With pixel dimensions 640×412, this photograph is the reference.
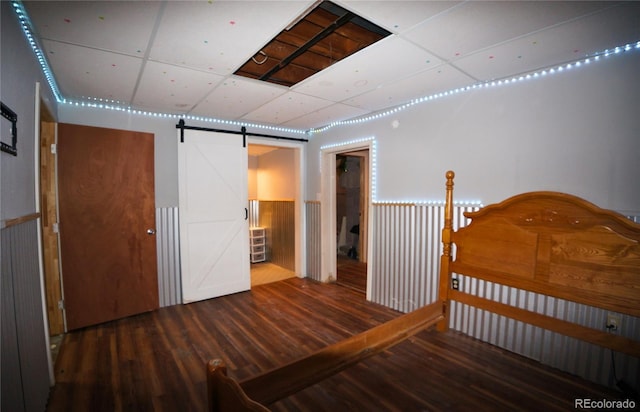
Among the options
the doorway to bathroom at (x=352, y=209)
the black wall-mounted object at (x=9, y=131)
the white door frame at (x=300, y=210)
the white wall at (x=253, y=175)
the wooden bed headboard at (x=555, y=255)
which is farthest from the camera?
the white wall at (x=253, y=175)

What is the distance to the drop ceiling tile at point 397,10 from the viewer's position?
4.70 feet

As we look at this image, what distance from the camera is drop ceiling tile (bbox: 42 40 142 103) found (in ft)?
6.18

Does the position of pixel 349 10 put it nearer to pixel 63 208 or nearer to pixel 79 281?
pixel 63 208

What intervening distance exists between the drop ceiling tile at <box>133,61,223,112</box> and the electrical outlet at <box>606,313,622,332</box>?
3451 millimetres

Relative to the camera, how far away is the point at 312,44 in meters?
1.91

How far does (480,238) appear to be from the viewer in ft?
6.36

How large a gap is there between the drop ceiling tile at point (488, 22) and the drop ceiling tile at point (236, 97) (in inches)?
54.6

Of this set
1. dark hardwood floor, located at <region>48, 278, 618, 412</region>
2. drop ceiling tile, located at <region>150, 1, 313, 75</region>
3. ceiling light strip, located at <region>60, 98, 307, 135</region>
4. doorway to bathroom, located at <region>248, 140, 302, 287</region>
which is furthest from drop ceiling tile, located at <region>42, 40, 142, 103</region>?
dark hardwood floor, located at <region>48, 278, 618, 412</region>

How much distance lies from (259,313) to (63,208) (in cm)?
224

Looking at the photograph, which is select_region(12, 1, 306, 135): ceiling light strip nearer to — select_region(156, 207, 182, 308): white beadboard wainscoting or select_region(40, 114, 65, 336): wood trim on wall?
select_region(40, 114, 65, 336): wood trim on wall

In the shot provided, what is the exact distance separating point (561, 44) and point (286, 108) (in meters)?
2.45

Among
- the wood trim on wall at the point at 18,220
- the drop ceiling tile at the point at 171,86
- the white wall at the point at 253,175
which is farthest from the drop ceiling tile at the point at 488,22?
the white wall at the point at 253,175

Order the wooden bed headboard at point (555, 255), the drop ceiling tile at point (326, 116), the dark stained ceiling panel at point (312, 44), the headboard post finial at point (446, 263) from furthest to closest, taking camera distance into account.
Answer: the drop ceiling tile at point (326, 116)
the headboard post finial at point (446, 263)
the dark stained ceiling panel at point (312, 44)
the wooden bed headboard at point (555, 255)

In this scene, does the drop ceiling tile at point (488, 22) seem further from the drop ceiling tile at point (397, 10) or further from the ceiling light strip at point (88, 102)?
the ceiling light strip at point (88, 102)
